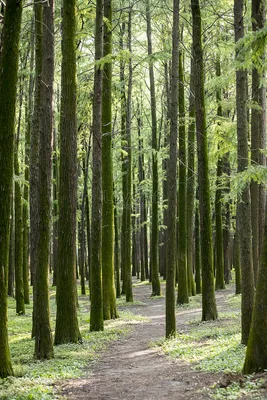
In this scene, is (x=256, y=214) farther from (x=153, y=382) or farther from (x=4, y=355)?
(x=4, y=355)

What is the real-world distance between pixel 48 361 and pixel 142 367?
1961 mm

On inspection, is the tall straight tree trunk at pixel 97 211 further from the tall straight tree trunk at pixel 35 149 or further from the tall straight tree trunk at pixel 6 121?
the tall straight tree trunk at pixel 6 121

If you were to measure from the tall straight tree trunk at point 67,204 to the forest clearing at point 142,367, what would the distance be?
2.38ft

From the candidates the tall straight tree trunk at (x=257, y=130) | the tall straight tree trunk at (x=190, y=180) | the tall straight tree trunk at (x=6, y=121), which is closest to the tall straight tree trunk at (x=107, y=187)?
the tall straight tree trunk at (x=257, y=130)

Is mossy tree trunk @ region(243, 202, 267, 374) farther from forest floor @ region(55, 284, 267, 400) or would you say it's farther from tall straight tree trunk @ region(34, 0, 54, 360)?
tall straight tree trunk @ region(34, 0, 54, 360)

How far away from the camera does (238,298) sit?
20438 mm

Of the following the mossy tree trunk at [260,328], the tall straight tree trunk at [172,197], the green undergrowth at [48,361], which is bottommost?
the green undergrowth at [48,361]

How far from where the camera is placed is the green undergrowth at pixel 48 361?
6895 mm

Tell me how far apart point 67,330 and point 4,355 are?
4221 millimetres

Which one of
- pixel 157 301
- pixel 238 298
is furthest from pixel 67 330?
pixel 157 301


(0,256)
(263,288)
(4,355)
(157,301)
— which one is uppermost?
(0,256)

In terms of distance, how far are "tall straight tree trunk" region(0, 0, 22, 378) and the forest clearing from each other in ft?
3.47

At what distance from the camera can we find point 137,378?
8367 millimetres

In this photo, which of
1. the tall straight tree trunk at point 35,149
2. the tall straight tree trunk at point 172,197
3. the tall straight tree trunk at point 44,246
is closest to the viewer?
the tall straight tree trunk at point 44,246
